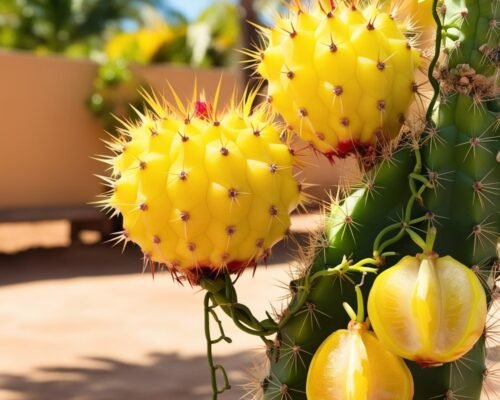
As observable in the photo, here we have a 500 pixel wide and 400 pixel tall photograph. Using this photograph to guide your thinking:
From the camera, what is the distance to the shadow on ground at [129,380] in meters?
4.30

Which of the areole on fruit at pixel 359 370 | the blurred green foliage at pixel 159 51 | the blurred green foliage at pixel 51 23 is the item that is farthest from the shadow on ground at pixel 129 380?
the blurred green foliage at pixel 51 23

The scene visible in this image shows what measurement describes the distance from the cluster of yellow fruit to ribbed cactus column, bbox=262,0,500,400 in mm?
158

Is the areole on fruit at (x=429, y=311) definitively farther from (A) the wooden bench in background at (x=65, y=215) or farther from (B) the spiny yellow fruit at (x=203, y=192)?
(A) the wooden bench in background at (x=65, y=215)

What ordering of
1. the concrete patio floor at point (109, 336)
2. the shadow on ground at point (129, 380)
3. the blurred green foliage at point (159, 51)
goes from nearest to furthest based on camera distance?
the shadow on ground at point (129, 380) → the concrete patio floor at point (109, 336) → the blurred green foliage at point (159, 51)

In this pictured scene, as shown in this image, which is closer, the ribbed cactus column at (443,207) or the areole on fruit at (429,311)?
the areole on fruit at (429,311)

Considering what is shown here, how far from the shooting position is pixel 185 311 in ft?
20.4

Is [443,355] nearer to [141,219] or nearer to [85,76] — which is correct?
[141,219]

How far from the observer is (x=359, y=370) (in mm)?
888

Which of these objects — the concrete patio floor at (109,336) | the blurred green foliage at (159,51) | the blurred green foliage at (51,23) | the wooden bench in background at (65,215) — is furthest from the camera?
the blurred green foliage at (51,23)

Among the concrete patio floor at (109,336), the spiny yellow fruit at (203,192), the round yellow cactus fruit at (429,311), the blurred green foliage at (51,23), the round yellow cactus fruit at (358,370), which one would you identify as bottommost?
the concrete patio floor at (109,336)

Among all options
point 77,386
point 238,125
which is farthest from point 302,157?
point 77,386

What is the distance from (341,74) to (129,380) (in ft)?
12.4

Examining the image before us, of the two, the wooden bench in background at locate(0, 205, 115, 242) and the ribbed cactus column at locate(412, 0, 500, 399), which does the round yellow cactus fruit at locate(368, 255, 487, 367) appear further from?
the wooden bench in background at locate(0, 205, 115, 242)

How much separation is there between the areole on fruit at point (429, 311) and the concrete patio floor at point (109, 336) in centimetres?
227
